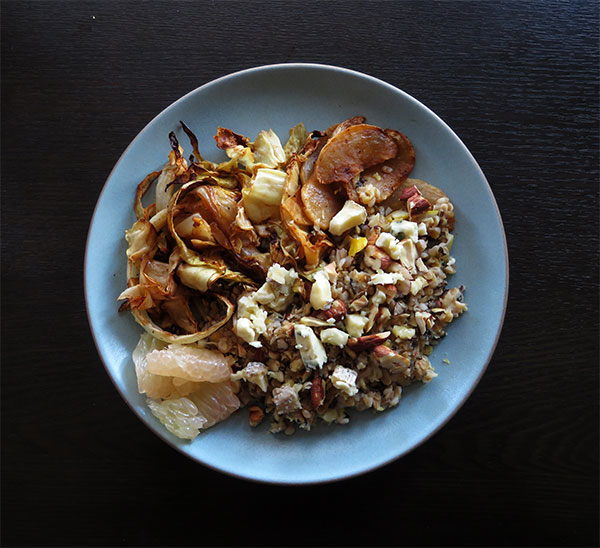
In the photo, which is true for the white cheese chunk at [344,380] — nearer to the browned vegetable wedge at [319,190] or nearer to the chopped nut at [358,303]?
the chopped nut at [358,303]

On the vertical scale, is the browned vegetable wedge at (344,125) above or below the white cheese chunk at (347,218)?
above

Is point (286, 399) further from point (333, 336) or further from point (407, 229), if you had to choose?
point (407, 229)

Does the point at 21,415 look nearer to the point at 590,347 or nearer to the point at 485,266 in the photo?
the point at 485,266

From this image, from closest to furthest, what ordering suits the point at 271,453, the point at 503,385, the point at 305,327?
1. the point at 305,327
2. the point at 271,453
3. the point at 503,385

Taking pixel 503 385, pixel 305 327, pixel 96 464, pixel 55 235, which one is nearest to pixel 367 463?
pixel 305 327

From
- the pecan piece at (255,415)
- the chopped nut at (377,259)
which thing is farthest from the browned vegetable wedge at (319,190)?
the pecan piece at (255,415)

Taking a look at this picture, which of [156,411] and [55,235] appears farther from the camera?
[55,235]
